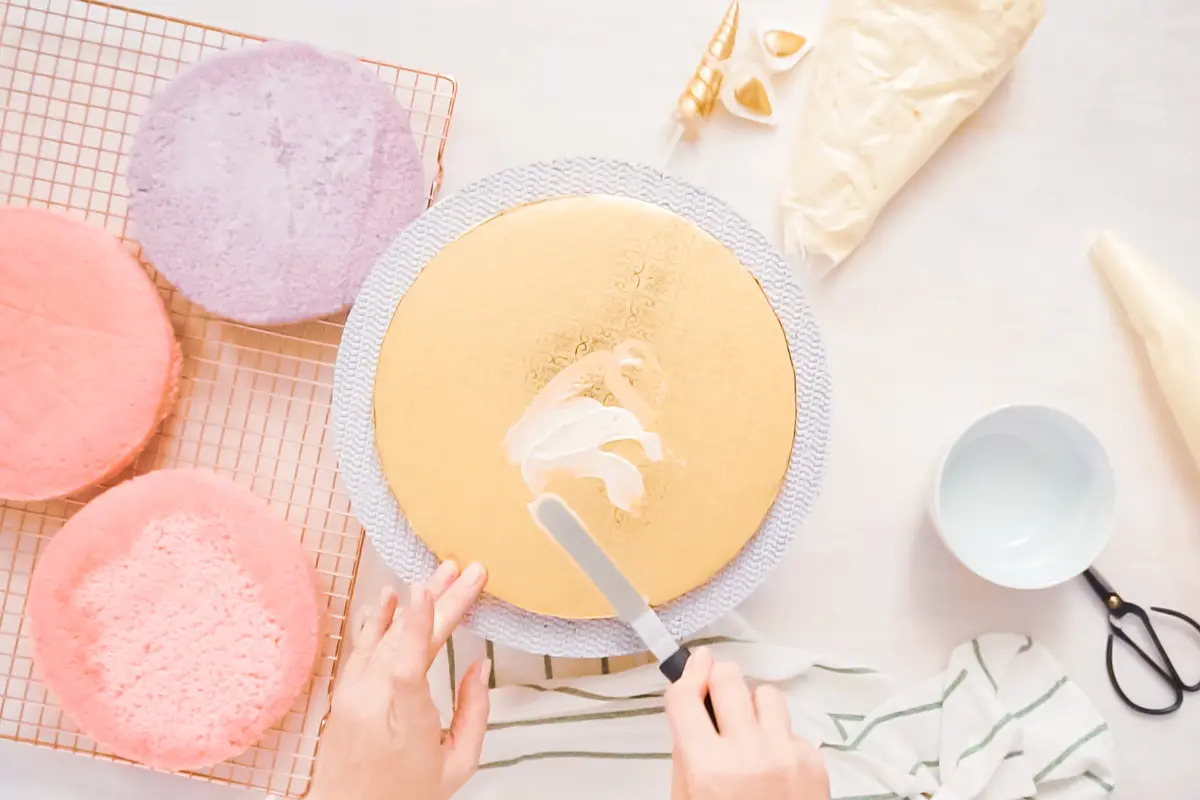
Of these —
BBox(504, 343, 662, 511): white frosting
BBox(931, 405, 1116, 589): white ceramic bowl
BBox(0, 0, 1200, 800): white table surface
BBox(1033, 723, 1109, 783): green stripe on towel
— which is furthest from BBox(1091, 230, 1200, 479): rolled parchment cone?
BBox(504, 343, 662, 511): white frosting

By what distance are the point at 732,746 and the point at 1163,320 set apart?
707 mm

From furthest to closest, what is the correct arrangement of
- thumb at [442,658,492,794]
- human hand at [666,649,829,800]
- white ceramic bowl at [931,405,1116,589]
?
white ceramic bowl at [931,405,1116,589] < thumb at [442,658,492,794] < human hand at [666,649,829,800]

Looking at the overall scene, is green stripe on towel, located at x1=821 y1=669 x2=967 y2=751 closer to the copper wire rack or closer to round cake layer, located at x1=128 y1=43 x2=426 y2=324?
the copper wire rack

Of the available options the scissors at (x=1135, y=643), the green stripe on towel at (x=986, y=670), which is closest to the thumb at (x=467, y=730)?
the green stripe on towel at (x=986, y=670)

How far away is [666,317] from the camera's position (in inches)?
32.1

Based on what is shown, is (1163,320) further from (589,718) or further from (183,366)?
(183,366)

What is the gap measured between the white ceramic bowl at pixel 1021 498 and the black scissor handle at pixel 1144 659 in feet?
0.46

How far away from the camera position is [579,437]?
2.66 feet

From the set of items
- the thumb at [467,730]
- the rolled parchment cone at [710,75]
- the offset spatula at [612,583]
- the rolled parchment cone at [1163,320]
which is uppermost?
the rolled parchment cone at [710,75]

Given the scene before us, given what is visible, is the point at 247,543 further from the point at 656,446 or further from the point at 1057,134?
the point at 1057,134

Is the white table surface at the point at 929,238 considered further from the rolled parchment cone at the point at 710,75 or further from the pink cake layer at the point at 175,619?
the pink cake layer at the point at 175,619

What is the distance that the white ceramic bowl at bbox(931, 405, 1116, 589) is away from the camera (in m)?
0.96

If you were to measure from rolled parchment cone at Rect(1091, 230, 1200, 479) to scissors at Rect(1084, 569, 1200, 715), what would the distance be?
0.17m

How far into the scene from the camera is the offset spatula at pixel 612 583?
2.47 feet
